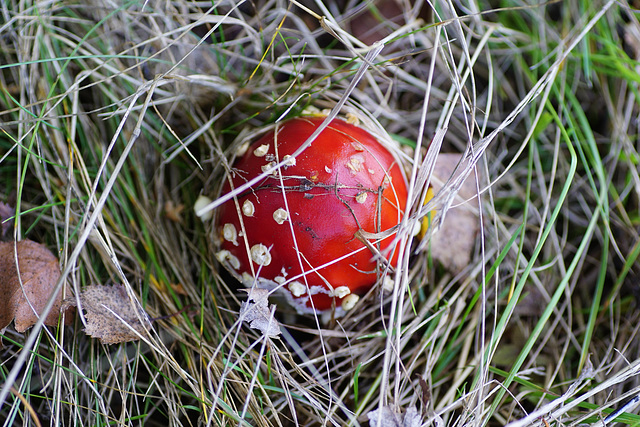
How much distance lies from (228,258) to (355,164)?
51 centimetres

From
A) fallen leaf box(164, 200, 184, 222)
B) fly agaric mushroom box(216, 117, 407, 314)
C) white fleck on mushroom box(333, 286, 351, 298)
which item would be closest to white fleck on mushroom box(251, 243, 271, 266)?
fly agaric mushroom box(216, 117, 407, 314)

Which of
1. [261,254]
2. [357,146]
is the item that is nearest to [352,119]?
[357,146]

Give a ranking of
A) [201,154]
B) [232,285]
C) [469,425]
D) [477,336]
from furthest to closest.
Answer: [201,154]
[232,285]
[477,336]
[469,425]

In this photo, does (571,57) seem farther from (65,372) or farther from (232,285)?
(65,372)

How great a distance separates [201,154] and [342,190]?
2.42ft

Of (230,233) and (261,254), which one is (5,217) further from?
(261,254)

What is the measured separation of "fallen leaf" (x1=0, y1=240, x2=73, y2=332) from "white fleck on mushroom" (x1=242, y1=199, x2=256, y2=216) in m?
0.64

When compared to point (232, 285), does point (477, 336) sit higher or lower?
lower

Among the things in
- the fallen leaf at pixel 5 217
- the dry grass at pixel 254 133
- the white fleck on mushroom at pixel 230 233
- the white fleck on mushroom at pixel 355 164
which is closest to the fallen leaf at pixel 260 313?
the dry grass at pixel 254 133

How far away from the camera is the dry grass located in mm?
1564

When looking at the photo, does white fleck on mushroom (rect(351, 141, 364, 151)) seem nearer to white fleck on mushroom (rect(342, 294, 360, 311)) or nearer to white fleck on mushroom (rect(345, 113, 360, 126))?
white fleck on mushroom (rect(345, 113, 360, 126))

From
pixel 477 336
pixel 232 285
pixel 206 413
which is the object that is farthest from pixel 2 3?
pixel 477 336

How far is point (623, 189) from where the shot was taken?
80.0 inches

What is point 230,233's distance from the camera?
1.54 m
